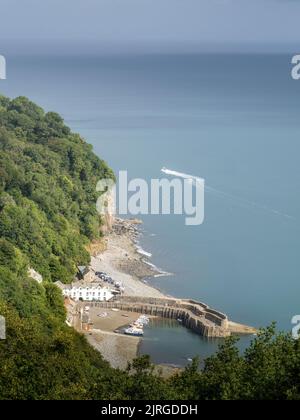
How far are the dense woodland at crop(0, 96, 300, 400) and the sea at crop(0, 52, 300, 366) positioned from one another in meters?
3.03

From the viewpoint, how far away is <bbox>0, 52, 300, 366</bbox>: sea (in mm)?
30906

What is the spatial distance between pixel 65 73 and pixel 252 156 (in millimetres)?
51277

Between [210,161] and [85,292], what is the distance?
2171cm

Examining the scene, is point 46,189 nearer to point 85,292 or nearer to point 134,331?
point 85,292

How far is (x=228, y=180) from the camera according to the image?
150 ft

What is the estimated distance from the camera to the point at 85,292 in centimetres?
2928

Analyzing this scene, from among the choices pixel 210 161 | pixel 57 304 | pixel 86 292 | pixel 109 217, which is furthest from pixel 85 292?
pixel 210 161

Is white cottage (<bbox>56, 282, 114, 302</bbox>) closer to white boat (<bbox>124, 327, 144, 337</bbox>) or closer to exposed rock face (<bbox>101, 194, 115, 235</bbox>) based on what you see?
white boat (<bbox>124, 327, 144, 337</bbox>)

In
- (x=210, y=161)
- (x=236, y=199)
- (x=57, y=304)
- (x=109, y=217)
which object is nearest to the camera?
(x=57, y=304)

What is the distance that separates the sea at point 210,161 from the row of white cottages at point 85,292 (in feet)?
6.61

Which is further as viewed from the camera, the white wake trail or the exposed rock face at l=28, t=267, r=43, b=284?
the white wake trail

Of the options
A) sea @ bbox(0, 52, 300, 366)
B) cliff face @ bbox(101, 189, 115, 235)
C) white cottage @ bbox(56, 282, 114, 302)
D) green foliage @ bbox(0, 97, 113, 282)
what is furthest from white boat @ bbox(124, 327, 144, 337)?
cliff face @ bbox(101, 189, 115, 235)

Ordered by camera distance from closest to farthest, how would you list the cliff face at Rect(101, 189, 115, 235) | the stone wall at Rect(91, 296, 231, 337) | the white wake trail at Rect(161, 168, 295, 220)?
1. the stone wall at Rect(91, 296, 231, 337)
2. the cliff face at Rect(101, 189, 115, 235)
3. the white wake trail at Rect(161, 168, 295, 220)
